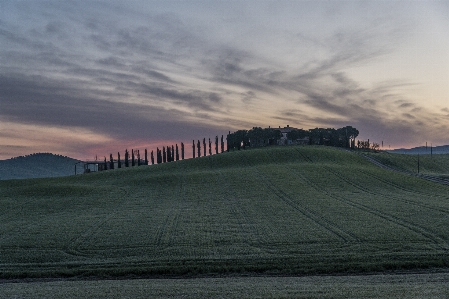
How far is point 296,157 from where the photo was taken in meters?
113

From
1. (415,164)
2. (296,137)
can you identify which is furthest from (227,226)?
(296,137)

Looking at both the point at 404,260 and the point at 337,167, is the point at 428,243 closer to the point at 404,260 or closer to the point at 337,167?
the point at 404,260

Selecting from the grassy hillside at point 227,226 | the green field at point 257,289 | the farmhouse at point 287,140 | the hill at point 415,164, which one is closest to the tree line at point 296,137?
the farmhouse at point 287,140

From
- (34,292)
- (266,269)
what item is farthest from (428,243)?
(34,292)

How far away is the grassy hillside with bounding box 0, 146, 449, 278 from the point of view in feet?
97.6

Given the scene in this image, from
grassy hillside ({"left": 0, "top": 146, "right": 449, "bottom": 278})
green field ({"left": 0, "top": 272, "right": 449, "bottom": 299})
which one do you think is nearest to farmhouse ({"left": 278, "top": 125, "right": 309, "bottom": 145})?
grassy hillside ({"left": 0, "top": 146, "right": 449, "bottom": 278})

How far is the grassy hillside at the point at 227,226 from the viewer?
29750mm

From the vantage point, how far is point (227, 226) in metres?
41.9

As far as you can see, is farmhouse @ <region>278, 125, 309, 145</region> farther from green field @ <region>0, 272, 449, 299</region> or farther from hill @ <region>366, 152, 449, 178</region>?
green field @ <region>0, 272, 449, 299</region>

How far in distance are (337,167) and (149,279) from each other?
2934 inches

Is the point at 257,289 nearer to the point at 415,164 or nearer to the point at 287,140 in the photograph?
the point at 415,164

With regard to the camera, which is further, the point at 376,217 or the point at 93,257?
the point at 376,217

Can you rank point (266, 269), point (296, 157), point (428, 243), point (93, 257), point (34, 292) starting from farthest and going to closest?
point (296, 157) → point (428, 243) → point (93, 257) → point (266, 269) → point (34, 292)

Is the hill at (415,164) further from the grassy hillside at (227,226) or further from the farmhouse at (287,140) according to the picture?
the farmhouse at (287,140)
